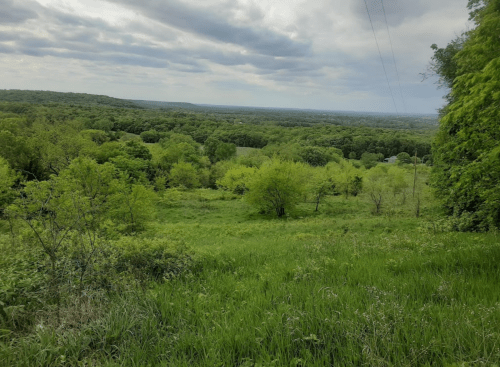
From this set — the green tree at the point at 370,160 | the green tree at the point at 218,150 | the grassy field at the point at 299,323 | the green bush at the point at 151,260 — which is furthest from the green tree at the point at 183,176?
the green tree at the point at 370,160

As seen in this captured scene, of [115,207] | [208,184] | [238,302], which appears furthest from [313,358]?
[208,184]

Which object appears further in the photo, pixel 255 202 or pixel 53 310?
pixel 255 202

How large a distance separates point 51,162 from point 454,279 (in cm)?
5285

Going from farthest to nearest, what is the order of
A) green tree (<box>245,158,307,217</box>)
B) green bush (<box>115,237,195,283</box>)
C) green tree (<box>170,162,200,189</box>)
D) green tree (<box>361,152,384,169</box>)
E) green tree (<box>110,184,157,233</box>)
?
green tree (<box>361,152,384,169</box>)
green tree (<box>170,162,200,189</box>)
green tree (<box>245,158,307,217</box>)
green tree (<box>110,184,157,233</box>)
green bush (<box>115,237,195,283</box>)

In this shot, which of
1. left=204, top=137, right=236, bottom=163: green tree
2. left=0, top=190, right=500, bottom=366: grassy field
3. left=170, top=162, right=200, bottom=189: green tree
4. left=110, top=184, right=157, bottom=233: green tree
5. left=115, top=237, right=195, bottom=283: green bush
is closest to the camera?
left=0, top=190, right=500, bottom=366: grassy field

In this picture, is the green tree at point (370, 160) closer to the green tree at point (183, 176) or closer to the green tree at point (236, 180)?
the green tree at point (236, 180)

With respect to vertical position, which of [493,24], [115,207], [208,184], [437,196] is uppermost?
[493,24]

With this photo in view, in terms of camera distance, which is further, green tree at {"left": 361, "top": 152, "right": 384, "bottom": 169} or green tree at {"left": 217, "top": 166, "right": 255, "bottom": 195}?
green tree at {"left": 361, "top": 152, "right": 384, "bottom": 169}

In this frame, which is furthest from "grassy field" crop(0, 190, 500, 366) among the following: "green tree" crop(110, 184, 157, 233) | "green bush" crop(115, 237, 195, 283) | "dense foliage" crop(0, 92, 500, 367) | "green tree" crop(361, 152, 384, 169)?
"green tree" crop(361, 152, 384, 169)

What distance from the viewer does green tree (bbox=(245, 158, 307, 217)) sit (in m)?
36.2

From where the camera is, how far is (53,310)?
13.4 ft

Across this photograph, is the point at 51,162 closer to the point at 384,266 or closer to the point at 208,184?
the point at 208,184

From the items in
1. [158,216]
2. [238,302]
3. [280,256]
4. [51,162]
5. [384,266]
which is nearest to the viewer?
[238,302]

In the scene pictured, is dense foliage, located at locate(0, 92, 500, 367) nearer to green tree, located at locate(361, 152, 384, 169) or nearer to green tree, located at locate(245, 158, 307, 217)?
green tree, located at locate(245, 158, 307, 217)
